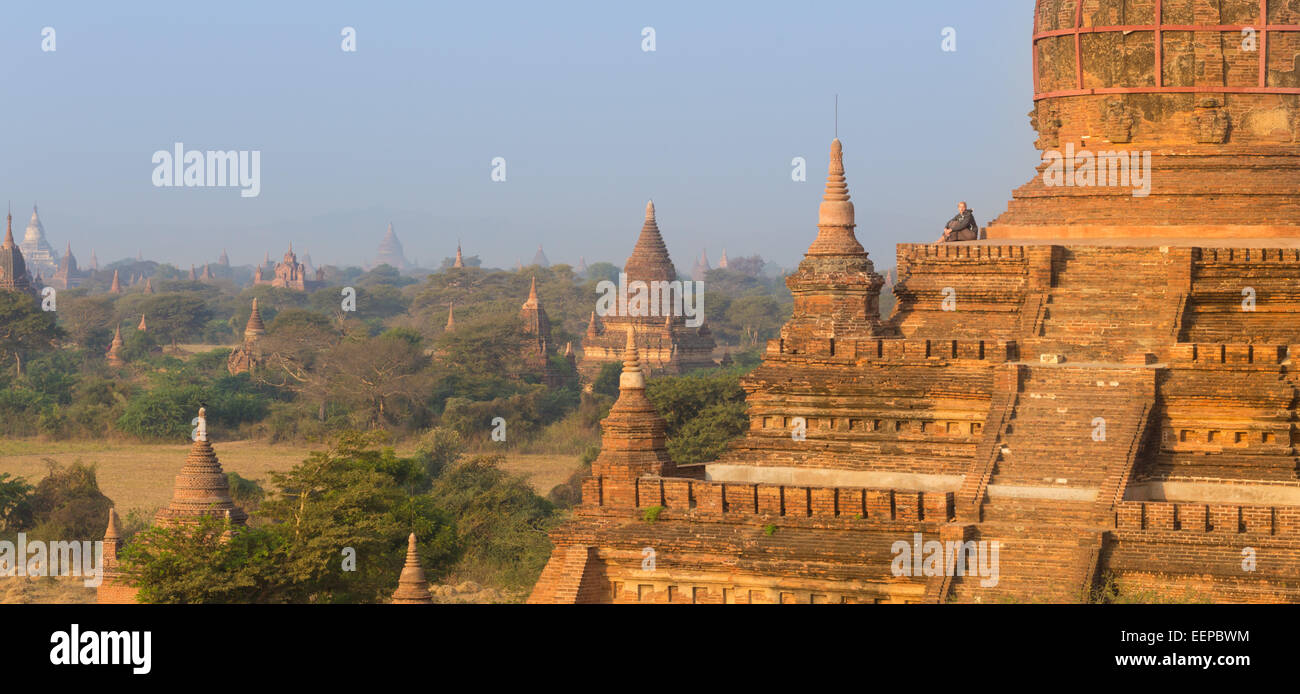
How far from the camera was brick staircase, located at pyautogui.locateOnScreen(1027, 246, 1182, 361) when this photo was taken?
29219 mm

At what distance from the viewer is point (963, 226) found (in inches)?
1287

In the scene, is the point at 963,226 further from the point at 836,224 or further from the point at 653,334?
the point at 653,334

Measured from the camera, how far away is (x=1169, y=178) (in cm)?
3133

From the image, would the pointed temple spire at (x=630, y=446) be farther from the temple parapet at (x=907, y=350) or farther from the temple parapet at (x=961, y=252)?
the temple parapet at (x=961, y=252)

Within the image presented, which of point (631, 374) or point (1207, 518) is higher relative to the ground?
point (631, 374)

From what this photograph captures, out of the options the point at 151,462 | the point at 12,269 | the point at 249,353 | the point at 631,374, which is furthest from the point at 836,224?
the point at 12,269

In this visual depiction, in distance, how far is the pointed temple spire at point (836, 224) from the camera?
34875 mm

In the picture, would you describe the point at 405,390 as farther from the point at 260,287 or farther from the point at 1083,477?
the point at 260,287

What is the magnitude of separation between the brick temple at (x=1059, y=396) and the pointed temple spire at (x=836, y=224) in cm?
46

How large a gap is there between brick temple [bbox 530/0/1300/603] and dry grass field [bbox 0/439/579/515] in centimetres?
3083

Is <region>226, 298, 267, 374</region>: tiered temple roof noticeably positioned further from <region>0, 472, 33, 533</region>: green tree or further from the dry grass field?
<region>0, 472, 33, 533</region>: green tree

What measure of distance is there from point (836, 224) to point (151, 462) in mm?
40376

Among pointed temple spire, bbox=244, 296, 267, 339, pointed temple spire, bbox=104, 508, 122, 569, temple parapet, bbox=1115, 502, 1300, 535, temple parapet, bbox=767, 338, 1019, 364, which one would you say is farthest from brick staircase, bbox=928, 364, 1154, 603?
pointed temple spire, bbox=244, 296, 267, 339
